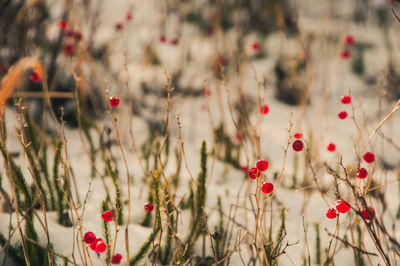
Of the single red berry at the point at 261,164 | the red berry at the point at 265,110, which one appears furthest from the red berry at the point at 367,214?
the red berry at the point at 265,110

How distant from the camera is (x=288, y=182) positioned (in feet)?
5.79

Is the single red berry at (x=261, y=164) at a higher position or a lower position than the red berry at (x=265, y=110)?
lower

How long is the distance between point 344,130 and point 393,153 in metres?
0.37

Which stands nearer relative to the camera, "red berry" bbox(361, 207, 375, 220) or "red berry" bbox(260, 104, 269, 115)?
"red berry" bbox(361, 207, 375, 220)

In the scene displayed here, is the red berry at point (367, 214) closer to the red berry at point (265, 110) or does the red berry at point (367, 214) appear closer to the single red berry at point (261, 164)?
the single red berry at point (261, 164)

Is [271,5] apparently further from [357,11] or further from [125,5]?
[125,5]

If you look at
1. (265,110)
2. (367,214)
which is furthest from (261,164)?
(265,110)

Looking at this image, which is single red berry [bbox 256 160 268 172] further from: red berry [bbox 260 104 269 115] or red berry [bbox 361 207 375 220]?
red berry [bbox 260 104 269 115]

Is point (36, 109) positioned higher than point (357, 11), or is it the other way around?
point (357, 11)

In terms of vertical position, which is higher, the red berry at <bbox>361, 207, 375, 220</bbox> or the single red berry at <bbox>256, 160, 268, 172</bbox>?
the red berry at <bbox>361, 207, 375, 220</bbox>

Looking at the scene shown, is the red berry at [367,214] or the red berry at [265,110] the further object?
the red berry at [265,110]

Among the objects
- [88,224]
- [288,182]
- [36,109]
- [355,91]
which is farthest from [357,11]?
[88,224]

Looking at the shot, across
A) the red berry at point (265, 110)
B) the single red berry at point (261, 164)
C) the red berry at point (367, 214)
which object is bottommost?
the single red berry at point (261, 164)

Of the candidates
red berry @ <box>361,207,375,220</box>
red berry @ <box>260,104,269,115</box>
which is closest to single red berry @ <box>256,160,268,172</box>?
red berry @ <box>361,207,375,220</box>
